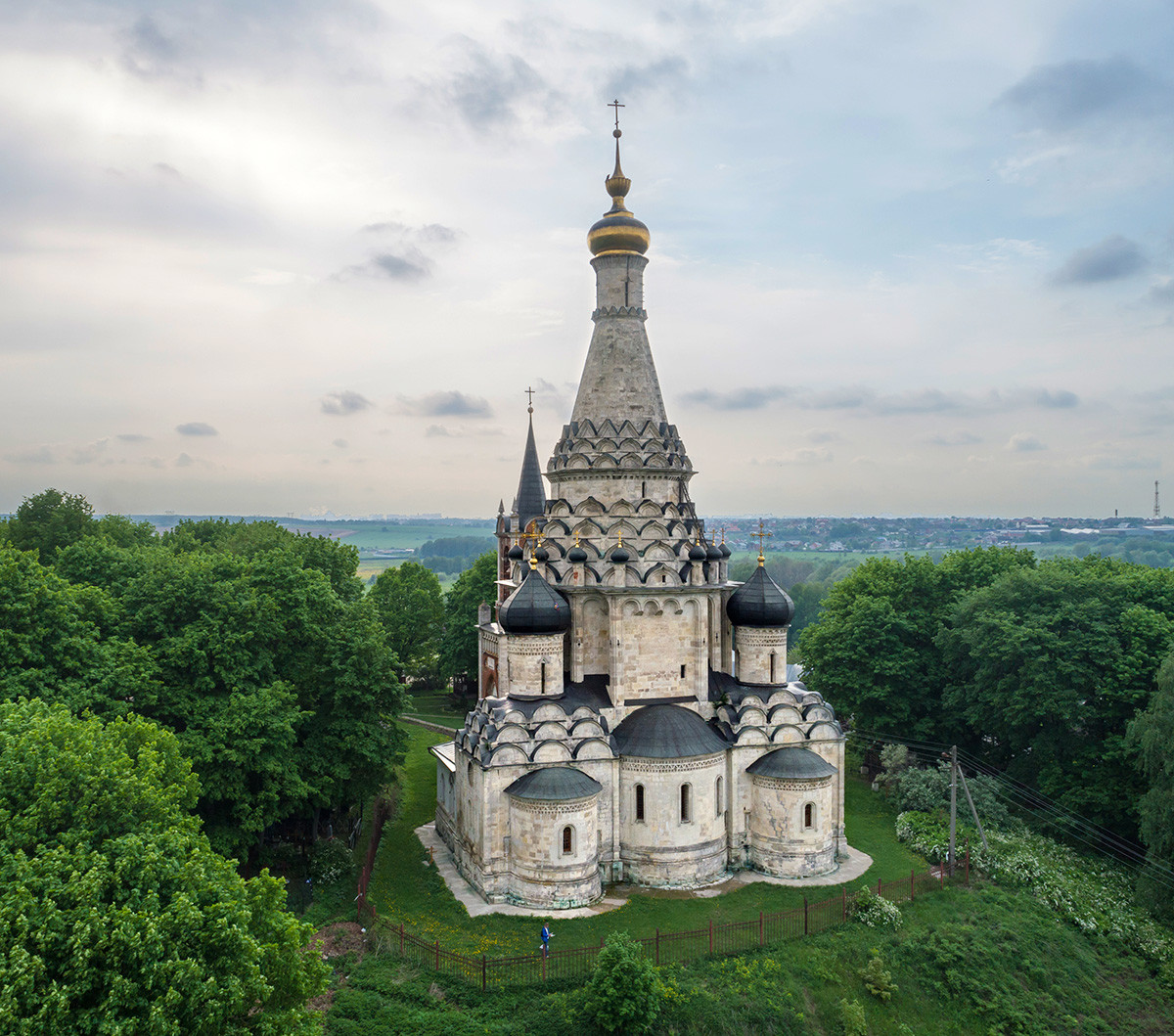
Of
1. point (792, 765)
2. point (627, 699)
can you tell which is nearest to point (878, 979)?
point (792, 765)

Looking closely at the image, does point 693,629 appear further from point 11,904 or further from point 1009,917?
point 11,904

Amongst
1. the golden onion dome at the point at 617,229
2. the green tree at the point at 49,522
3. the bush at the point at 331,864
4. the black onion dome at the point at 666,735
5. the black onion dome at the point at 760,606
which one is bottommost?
the bush at the point at 331,864

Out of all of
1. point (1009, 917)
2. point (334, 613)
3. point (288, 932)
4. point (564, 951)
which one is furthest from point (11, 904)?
point (1009, 917)

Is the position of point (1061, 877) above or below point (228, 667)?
below

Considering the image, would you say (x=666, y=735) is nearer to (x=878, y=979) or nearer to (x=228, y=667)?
(x=878, y=979)

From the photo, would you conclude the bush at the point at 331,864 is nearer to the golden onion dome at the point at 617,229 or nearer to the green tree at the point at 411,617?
the golden onion dome at the point at 617,229

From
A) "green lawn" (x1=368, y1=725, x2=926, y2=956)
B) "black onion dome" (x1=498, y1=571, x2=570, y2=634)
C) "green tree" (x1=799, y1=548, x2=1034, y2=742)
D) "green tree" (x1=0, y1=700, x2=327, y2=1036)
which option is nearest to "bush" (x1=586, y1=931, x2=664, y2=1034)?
"green lawn" (x1=368, y1=725, x2=926, y2=956)

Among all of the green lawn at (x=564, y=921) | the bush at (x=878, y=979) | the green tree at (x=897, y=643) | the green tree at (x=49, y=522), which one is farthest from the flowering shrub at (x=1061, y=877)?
the green tree at (x=49, y=522)

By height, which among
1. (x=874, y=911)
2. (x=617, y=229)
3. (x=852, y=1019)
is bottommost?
(x=852, y=1019)
